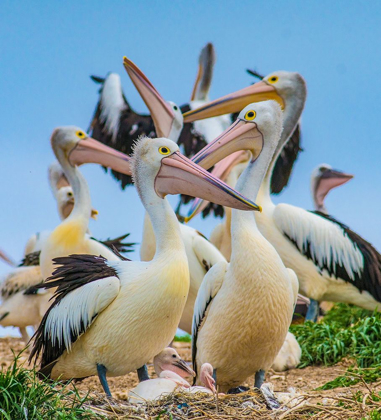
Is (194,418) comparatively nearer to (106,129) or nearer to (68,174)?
(68,174)

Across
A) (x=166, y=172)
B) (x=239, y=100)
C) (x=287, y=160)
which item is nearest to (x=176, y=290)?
(x=166, y=172)

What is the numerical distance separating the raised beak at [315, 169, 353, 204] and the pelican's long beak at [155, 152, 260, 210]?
6.06 m

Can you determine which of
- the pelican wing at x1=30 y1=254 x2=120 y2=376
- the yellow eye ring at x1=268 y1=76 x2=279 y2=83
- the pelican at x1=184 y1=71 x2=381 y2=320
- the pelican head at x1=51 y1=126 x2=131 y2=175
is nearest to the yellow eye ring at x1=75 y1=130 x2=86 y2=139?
the pelican head at x1=51 y1=126 x2=131 y2=175

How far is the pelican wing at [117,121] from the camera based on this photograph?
1182 centimetres

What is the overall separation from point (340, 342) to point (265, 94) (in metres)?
2.70

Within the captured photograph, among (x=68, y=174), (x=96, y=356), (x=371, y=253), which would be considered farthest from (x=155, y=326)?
(x=371, y=253)

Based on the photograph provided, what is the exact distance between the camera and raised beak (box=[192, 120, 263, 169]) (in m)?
4.73

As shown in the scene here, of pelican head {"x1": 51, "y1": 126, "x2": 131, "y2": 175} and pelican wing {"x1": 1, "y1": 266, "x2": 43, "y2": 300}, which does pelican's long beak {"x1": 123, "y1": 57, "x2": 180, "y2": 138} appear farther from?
pelican wing {"x1": 1, "y1": 266, "x2": 43, "y2": 300}

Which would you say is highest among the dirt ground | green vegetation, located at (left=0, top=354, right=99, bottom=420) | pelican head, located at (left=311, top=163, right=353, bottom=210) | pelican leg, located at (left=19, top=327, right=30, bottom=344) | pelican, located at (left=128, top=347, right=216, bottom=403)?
pelican head, located at (left=311, top=163, right=353, bottom=210)

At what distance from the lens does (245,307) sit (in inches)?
164

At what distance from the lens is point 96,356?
4.12 metres

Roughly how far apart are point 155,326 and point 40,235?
5652mm

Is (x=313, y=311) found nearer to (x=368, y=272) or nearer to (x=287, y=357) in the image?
(x=368, y=272)

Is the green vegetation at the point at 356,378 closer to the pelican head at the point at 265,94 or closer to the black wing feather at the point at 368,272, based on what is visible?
the black wing feather at the point at 368,272
